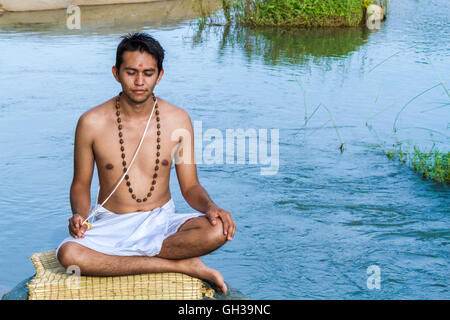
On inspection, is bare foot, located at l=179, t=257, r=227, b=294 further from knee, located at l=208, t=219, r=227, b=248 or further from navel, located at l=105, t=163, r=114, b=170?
navel, located at l=105, t=163, r=114, b=170

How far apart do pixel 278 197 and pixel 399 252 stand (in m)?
1.00

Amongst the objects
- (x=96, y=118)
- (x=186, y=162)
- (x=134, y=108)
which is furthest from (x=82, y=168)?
(x=186, y=162)

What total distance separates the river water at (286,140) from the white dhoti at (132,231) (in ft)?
2.20

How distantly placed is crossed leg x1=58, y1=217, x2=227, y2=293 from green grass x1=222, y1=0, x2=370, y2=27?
23.8 ft

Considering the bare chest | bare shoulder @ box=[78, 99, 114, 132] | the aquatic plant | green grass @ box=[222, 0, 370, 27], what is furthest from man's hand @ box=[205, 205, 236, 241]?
green grass @ box=[222, 0, 370, 27]

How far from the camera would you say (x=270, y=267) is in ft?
11.6

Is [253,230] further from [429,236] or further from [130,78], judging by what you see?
[130,78]

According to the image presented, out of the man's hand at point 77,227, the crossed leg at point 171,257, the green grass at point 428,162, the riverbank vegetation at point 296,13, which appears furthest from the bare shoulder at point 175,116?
the riverbank vegetation at point 296,13

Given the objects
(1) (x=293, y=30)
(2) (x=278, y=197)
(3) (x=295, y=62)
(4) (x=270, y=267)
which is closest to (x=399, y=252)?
(4) (x=270, y=267)

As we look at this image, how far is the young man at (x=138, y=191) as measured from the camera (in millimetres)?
2684

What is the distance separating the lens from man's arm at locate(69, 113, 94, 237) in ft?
9.43

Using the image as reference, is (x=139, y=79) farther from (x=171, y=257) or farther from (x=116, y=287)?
(x=116, y=287)

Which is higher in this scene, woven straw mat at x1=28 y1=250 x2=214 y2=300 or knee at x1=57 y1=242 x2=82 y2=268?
knee at x1=57 y1=242 x2=82 y2=268

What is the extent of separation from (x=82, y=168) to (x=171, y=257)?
0.57 metres
